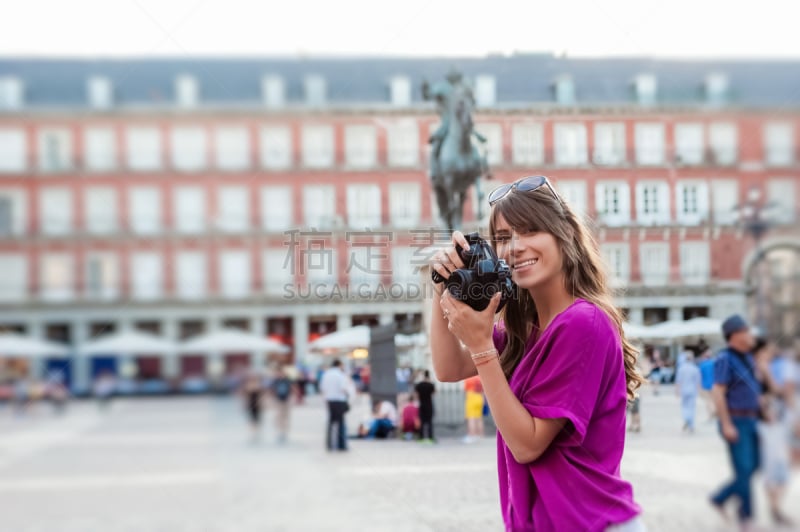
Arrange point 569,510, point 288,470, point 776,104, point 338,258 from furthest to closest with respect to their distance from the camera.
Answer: point 288,470 < point 338,258 < point 776,104 < point 569,510

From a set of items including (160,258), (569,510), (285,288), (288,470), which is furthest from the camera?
(288,470)

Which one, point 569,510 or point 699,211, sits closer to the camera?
point 569,510

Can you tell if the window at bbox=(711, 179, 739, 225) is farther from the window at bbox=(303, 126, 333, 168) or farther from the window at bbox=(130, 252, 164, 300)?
the window at bbox=(130, 252, 164, 300)

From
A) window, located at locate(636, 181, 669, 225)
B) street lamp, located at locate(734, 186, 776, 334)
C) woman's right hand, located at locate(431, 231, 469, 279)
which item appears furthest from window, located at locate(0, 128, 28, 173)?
street lamp, located at locate(734, 186, 776, 334)

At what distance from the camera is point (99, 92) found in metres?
0.90

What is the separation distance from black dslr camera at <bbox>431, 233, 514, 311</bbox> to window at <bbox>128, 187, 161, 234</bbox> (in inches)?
24.8

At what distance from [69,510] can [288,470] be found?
514 mm

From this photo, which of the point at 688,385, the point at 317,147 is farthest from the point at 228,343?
the point at 688,385

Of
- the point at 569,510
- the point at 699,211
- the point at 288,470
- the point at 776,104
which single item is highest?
the point at 776,104

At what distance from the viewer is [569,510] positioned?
15.2 inches

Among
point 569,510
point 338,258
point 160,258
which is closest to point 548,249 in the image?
point 569,510

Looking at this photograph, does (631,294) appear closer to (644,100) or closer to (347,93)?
(644,100)

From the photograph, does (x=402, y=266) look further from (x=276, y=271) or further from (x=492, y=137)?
(x=492, y=137)

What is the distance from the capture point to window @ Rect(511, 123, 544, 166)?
1.23 metres
